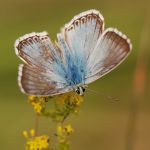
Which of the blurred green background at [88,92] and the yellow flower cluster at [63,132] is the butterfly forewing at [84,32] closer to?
the yellow flower cluster at [63,132]

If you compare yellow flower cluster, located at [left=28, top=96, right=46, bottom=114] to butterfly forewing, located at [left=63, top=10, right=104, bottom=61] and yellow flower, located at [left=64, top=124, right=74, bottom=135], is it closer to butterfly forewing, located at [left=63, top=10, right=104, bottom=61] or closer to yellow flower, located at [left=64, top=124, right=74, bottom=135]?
yellow flower, located at [left=64, top=124, right=74, bottom=135]

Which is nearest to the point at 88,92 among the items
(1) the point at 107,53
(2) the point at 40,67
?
(1) the point at 107,53

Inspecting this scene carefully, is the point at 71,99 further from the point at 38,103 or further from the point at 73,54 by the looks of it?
the point at 73,54

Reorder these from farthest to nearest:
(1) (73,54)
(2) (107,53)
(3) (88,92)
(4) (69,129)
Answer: (3) (88,92)
(1) (73,54)
(2) (107,53)
(4) (69,129)

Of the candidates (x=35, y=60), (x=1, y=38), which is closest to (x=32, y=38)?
(x=35, y=60)

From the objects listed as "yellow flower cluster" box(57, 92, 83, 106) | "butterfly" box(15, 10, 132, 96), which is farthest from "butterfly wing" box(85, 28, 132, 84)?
"yellow flower cluster" box(57, 92, 83, 106)

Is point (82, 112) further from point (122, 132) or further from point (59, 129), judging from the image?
point (59, 129)

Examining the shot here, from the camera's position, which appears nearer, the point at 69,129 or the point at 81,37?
the point at 69,129
